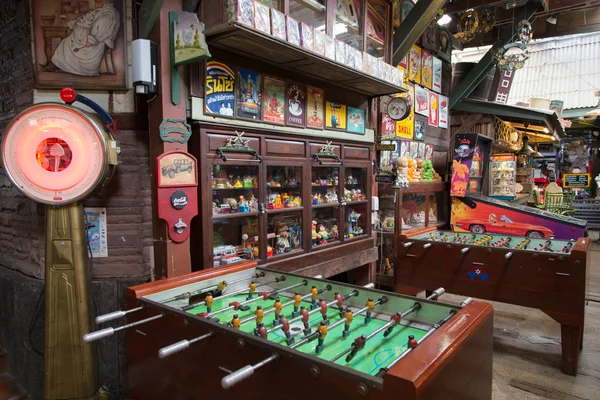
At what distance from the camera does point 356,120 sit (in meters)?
4.59

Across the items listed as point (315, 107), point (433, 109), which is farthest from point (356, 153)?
point (433, 109)

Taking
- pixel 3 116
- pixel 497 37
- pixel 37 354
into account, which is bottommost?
pixel 37 354

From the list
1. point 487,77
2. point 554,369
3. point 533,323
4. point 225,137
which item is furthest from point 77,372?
point 487,77

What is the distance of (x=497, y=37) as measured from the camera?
A: 731 centimetres

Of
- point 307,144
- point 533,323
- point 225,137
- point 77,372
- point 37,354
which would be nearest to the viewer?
point 77,372

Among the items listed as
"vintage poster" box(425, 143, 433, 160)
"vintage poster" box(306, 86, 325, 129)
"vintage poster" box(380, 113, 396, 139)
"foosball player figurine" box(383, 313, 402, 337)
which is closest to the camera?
"foosball player figurine" box(383, 313, 402, 337)

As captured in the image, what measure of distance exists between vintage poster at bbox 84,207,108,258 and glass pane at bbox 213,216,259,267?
844mm

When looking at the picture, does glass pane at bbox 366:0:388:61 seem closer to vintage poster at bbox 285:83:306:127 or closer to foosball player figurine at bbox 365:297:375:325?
vintage poster at bbox 285:83:306:127

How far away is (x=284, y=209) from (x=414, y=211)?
3.20 metres

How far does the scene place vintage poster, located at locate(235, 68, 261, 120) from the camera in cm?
323

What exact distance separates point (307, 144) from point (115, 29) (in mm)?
1920

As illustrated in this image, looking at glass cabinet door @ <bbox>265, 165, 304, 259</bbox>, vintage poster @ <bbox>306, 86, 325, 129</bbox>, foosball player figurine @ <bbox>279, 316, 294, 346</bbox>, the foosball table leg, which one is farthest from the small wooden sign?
foosball player figurine @ <bbox>279, 316, 294, 346</bbox>

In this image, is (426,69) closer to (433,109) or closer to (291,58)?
(433,109)

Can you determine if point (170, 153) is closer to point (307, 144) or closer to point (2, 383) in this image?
point (307, 144)
